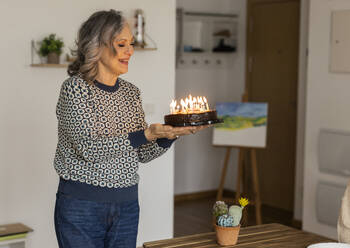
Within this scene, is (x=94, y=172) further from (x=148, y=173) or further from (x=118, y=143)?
(x=148, y=173)

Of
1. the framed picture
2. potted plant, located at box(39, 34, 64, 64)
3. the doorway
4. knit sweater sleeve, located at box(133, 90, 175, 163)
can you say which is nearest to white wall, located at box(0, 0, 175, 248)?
potted plant, located at box(39, 34, 64, 64)

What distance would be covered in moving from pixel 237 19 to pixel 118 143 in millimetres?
4444

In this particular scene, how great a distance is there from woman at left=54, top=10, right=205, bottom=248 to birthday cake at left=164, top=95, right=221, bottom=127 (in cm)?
3

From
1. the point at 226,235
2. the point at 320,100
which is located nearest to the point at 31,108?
the point at 226,235

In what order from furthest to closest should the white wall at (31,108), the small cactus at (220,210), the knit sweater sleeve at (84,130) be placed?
the white wall at (31,108) → the small cactus at (220,210) → the knit sweater sleeve at (84,130)

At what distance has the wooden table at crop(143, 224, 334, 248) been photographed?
89.5 inches

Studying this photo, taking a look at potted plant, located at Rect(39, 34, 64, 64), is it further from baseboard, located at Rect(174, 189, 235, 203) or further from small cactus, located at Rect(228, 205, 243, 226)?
baseboard, located at Rect(174, 189, 235, 203)

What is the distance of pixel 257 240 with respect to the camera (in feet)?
7.68

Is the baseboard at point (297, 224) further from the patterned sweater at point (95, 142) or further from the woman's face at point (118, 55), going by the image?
the woman's face at point (118, 55)

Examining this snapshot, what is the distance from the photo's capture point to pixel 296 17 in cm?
538

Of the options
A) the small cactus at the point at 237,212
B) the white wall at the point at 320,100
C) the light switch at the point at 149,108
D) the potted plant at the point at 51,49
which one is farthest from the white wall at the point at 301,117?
the small cactus at the point at 237,212

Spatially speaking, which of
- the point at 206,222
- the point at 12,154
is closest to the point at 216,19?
the point at 206,222

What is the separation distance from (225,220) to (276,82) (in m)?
3.58

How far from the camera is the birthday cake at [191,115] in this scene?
82.0 inches
